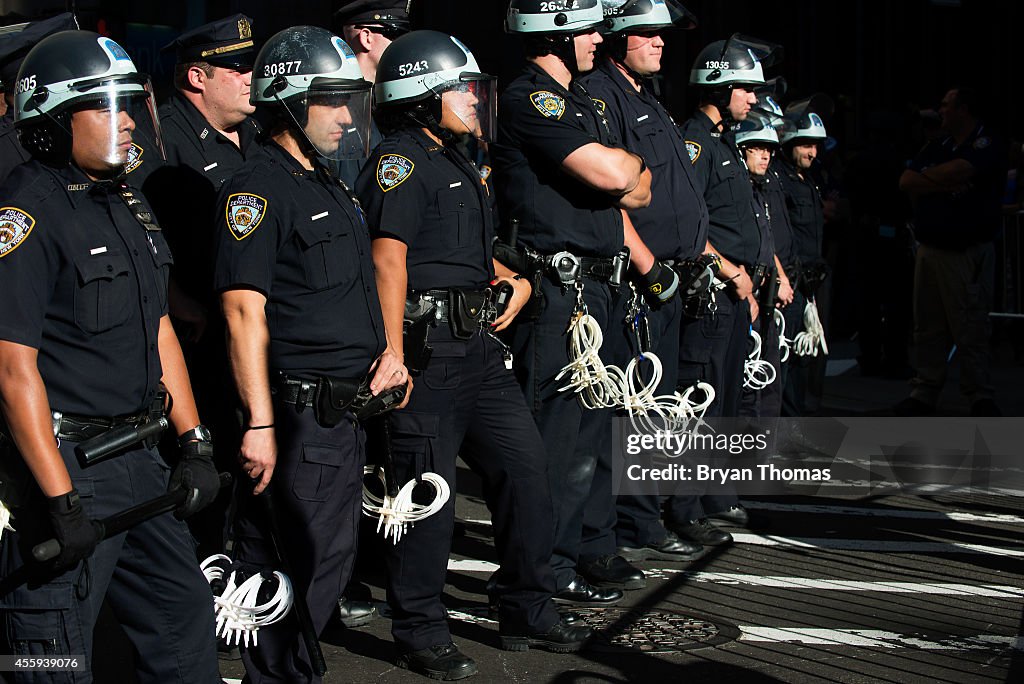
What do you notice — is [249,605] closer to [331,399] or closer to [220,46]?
[331,399]

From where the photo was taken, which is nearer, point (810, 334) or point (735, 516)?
point (735, 516)

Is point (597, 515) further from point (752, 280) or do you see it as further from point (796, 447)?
point (796, 447)

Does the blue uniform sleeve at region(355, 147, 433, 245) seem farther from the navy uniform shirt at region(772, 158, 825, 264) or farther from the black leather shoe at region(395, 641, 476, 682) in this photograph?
the navy uniform shirt at region(772, 158, 825, 264)

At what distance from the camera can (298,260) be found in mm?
4262

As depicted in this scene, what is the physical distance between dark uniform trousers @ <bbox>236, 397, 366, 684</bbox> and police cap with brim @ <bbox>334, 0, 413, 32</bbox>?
2.96 meters

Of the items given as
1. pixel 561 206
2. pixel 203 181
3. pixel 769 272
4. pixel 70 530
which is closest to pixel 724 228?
pixel 769 272

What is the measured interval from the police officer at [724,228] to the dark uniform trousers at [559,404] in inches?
52.2

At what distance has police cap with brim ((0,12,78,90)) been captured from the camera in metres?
5.65

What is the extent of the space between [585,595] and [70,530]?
116 inches

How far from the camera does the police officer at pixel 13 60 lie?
5.44 meters

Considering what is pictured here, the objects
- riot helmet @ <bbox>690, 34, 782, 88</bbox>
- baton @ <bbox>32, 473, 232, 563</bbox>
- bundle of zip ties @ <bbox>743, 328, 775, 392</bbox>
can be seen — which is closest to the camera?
baton @ <bbox>32, 473, 232, 563</bbox>

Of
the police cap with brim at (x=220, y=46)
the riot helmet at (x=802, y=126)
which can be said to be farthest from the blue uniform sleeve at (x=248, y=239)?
the riot helmet at (x=802, y=126)

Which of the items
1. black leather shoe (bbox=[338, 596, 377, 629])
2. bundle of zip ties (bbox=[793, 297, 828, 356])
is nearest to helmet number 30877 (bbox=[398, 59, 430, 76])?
black leather shoe (bbox=[338, 596, 377, 629])

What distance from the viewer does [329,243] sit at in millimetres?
4289
